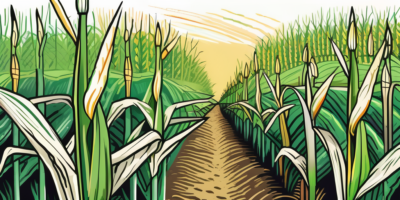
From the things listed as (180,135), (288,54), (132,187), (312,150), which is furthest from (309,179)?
(288,54)

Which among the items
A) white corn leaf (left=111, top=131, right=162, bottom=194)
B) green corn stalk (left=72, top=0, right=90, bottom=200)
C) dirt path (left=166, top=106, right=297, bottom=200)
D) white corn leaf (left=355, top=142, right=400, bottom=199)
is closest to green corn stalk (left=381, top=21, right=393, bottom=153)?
white corn leaf (left=355, top=142, right=400, bottom=199)

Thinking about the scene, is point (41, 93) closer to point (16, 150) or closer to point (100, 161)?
point (16, 150)

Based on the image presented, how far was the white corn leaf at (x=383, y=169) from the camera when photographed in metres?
0.49

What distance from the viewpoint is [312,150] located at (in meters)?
0.56

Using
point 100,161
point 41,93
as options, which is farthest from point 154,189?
point 41,93

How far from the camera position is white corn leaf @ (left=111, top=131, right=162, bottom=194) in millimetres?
466

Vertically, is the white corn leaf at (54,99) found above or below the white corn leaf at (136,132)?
above

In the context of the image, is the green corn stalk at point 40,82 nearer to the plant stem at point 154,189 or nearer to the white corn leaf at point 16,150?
the white corn leaf at point 16,150

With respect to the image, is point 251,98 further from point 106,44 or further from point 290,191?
point 106,44

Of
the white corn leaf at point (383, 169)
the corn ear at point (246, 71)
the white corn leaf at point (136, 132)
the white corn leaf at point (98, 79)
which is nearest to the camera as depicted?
the white corn leaf at point (98, 79)

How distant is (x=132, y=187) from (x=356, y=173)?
0.52m

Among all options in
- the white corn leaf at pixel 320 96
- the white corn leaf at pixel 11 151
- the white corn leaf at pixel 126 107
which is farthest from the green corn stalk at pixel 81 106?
the white corn leaf at pixel 320 96

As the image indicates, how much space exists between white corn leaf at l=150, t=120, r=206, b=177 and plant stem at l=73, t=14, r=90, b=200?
0.19 m

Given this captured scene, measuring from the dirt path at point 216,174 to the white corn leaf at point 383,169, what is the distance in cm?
32
